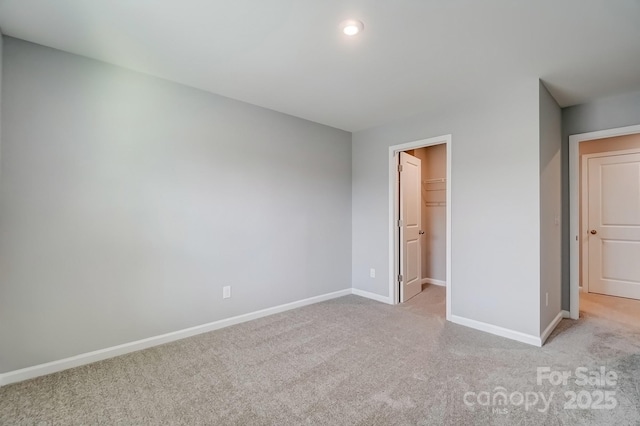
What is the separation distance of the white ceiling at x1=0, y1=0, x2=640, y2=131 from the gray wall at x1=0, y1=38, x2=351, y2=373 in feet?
1.01

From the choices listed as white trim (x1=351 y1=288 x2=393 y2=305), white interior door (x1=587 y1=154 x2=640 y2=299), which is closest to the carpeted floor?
white trim (x1=351 y1=288 x2=393 y2=305)

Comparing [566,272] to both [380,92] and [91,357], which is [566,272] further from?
[91,357]

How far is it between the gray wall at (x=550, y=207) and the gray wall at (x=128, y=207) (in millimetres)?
2612

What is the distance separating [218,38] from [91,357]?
267cm

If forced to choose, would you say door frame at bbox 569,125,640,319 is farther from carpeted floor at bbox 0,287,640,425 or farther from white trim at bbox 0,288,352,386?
white trim at bbox 0,288,352,386

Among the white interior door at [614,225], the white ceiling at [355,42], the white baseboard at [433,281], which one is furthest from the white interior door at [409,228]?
the white interior door at [614,225]

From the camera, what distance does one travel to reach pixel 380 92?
3035 millimetres

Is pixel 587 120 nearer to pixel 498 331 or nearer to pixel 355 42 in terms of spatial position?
pixel 498 331

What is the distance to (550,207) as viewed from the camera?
3.04m

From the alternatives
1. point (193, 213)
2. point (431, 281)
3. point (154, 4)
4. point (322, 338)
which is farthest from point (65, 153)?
point (431, 281)

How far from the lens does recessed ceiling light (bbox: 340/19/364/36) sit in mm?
1932

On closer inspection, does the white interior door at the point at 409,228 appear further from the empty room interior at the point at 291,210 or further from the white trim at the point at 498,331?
the white trim at the point at 498,331

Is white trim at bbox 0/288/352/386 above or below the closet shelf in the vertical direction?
below

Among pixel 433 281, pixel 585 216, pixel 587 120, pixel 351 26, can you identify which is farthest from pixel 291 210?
pixel 585 216
